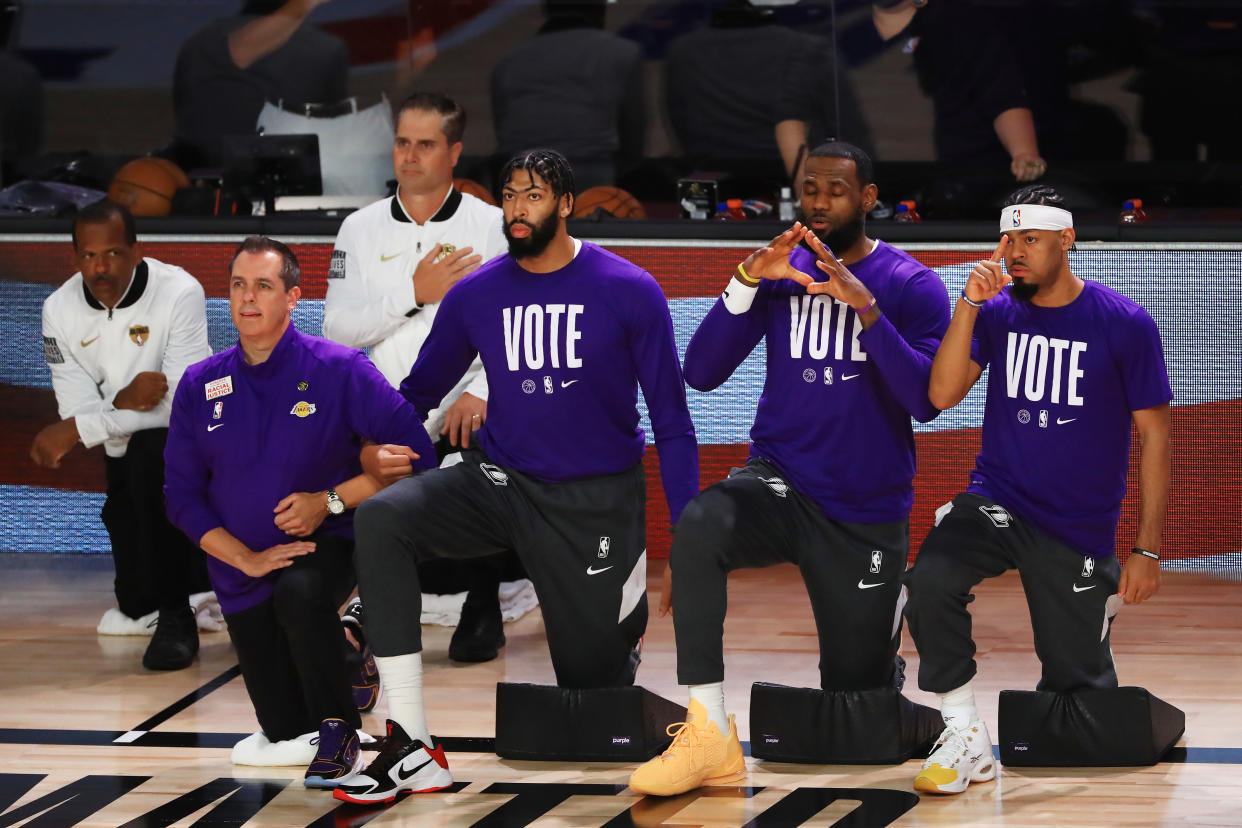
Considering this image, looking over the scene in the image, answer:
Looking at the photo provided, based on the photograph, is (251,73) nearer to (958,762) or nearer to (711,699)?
(711,699)

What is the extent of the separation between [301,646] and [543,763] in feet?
2.30

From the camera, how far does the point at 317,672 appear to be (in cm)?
422

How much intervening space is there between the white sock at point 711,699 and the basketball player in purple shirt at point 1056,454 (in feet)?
1.65

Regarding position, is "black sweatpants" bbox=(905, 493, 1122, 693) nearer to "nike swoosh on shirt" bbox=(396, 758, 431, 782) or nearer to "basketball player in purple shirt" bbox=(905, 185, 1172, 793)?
"basketball player in purple shirt" bbox=(905, 185, 1172, 793)

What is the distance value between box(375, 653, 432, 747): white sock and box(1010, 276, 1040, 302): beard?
1.79 m

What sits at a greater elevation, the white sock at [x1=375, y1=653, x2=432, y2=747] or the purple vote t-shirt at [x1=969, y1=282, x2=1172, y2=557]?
the purple vote t-shirt at [x1=969, y1=282, x2=1172, y2=557]

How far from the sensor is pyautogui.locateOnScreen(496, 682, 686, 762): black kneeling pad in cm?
432

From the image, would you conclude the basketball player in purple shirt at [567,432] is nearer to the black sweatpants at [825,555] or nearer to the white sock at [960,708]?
the black sweatpants at [825,555]

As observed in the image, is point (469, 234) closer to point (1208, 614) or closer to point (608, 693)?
point (608, 693)

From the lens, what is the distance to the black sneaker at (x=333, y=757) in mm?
4113

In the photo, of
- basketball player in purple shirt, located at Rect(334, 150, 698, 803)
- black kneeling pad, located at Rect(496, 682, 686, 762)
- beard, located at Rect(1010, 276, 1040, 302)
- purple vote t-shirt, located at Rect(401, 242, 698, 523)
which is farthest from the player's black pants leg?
beard, located at Rect(1010, 276, 1040, 302)

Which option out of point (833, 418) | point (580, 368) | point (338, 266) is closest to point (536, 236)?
point (580, 368)

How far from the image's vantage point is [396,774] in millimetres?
4066

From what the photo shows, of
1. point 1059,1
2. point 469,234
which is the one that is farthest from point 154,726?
point 1059,1
